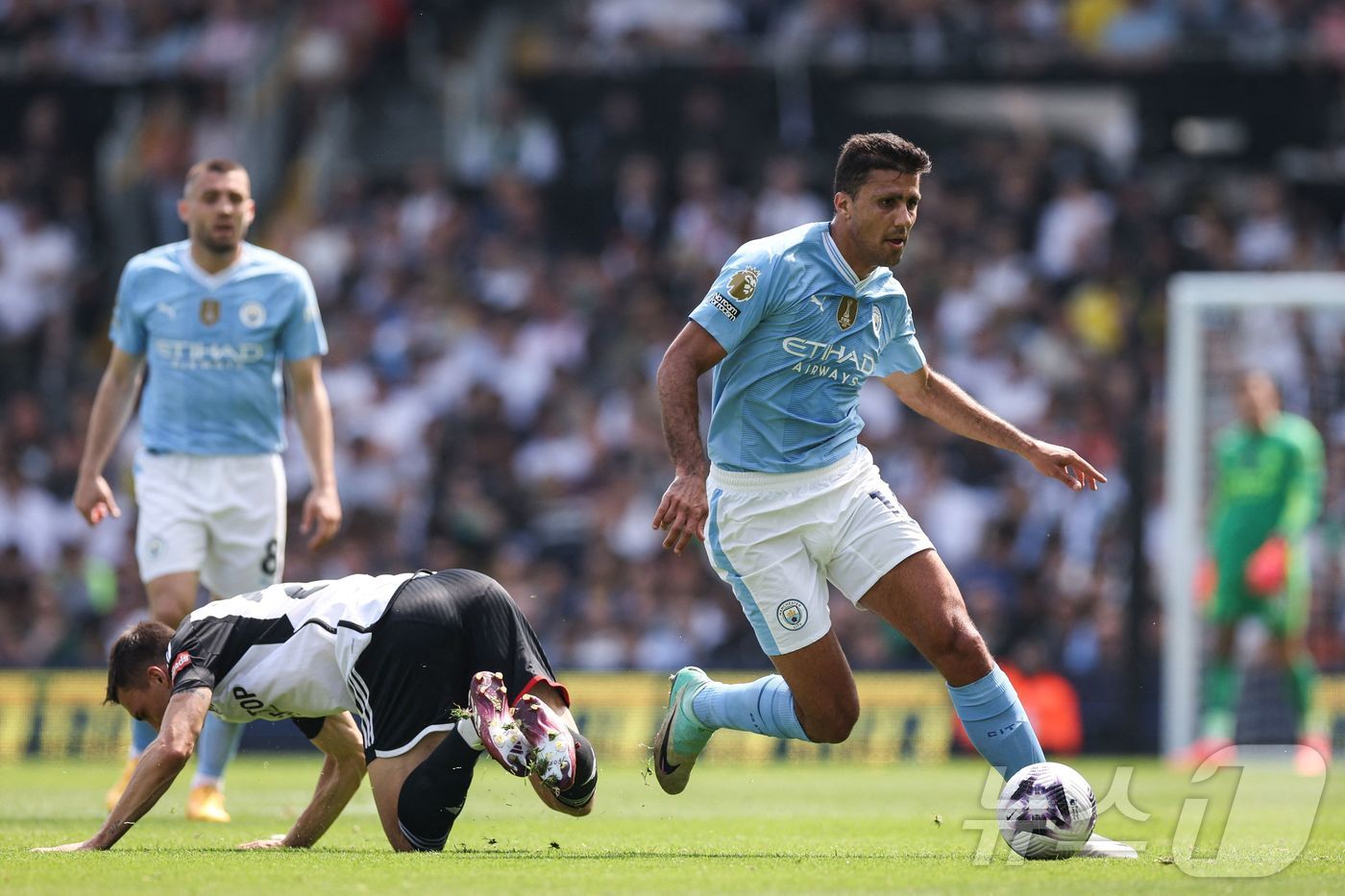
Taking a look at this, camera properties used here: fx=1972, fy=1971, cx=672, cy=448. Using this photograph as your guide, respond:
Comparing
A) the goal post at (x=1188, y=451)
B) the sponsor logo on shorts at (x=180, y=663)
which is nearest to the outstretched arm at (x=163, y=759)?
the sponsor logo on shorts at (x=180, y=663)

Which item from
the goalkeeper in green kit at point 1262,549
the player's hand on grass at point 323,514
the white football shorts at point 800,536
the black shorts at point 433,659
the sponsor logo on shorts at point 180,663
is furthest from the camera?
the goalkeeper in green kit at point 1262,549

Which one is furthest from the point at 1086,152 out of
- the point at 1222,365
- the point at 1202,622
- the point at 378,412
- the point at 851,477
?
the point at 851,477

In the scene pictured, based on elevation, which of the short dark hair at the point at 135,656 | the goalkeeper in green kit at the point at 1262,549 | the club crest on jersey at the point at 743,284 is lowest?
the goalkeeper in green kit at the point at 1262,549

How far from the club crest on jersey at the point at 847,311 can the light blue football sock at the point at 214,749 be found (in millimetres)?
3605

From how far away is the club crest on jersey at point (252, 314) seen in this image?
940 cm

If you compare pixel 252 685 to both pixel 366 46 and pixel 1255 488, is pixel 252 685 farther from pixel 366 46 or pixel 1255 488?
pixel 366 46

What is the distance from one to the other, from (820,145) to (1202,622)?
7.63 meters

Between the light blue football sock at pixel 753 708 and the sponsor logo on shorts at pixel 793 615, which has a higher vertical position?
the sponsor logo on shorts at pixel 793 615

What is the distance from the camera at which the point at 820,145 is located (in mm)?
21203

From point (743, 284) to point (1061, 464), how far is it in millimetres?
1537

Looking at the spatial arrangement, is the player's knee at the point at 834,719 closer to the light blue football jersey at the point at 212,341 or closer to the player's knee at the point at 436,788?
the player's knee at the point at 436,788

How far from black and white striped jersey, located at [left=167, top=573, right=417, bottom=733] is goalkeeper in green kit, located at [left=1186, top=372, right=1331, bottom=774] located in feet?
27.6

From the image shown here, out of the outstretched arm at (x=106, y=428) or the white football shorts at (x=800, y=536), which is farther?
the outstretched arm at (x=106, y=428)

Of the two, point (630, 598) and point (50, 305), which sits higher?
point (50, 305)
